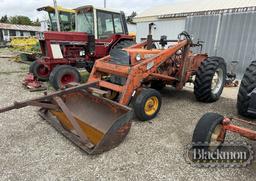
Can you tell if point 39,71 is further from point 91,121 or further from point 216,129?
point 216,129

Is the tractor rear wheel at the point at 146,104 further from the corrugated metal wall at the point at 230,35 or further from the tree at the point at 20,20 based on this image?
the tree at the point at 20,20

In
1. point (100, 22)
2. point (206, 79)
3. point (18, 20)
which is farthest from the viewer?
point (18, 20)

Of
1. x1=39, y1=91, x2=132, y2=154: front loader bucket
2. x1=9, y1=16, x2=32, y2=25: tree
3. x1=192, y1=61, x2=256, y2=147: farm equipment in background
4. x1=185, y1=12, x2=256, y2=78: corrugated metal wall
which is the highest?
x1=9, y1=16, x2=32, y2=25: tree

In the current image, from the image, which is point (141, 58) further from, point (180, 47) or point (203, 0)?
point (203, 0)

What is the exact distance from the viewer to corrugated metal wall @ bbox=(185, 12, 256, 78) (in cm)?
790

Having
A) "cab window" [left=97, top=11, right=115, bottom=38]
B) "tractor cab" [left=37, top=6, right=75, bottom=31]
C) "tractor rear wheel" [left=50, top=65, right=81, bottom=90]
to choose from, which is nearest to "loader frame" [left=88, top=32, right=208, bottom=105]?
"tractor rear wheel" [left=50, top=65, right=81, bottom=90]

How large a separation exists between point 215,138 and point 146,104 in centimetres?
142

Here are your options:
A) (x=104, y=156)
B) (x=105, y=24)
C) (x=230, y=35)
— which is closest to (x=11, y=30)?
(x=105, y=24)

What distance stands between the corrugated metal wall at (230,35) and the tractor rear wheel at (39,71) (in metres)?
6.66

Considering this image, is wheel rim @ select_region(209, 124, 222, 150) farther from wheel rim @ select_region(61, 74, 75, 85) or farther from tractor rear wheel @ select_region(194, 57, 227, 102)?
wheel rim @ select_region(61, 74, 75, 85)

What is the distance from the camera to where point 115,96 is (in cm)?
427

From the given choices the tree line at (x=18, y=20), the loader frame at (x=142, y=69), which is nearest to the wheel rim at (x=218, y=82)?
the loader frame at (x=142, y=69)

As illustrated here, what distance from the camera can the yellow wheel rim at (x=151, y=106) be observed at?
3740 mm

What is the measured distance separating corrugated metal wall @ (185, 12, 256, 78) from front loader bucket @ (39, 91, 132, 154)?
6.77 meters
